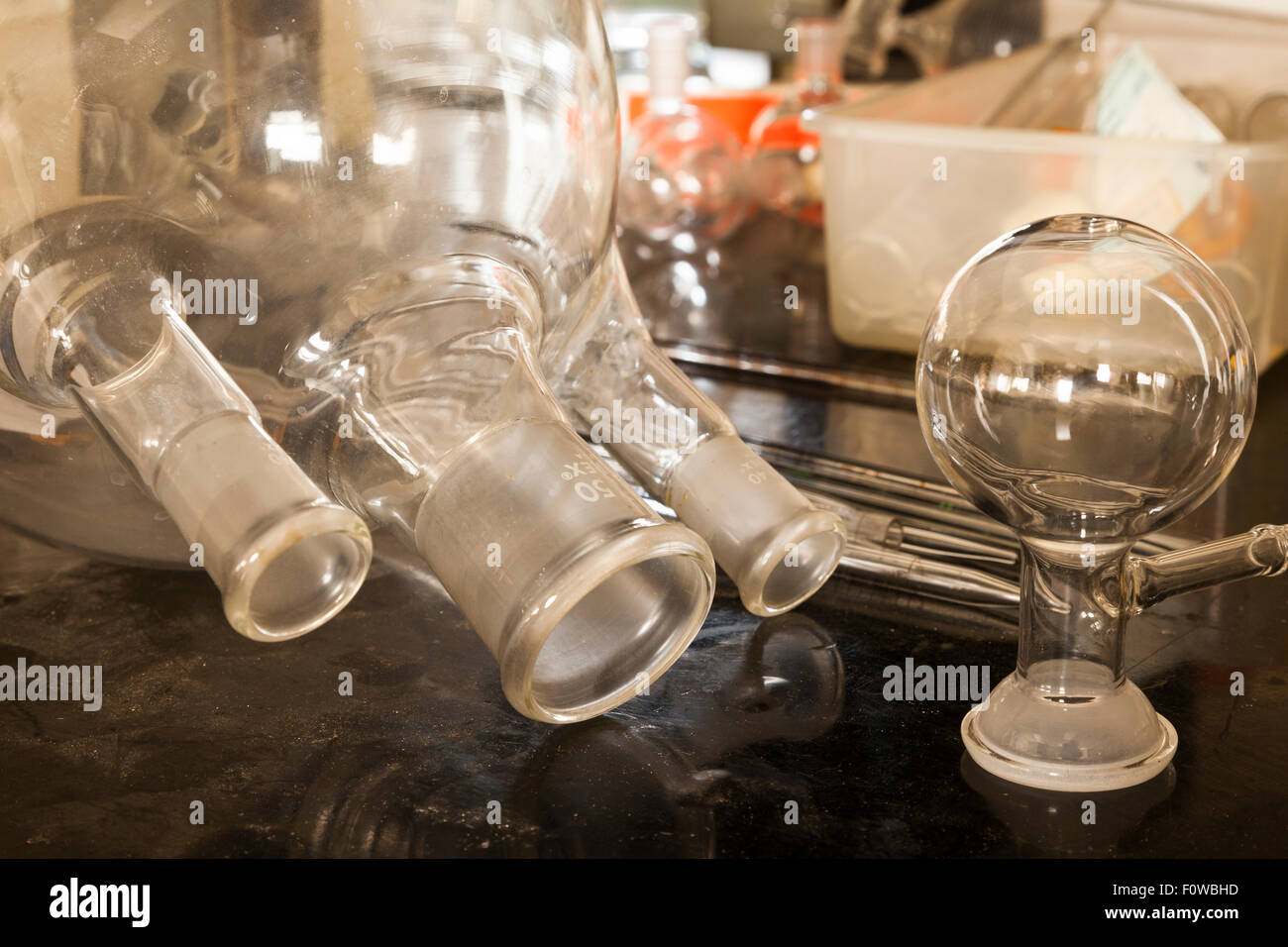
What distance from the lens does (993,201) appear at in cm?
69

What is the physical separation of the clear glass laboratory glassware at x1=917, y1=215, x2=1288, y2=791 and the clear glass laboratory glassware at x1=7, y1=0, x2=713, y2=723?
3.1 inches

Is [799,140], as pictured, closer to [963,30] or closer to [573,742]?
[963,30]

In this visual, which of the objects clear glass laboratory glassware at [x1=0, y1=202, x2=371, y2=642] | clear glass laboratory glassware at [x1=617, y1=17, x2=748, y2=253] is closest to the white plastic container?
clear glass laboratory glassware at [x1=617, y1=17, x2=748, y2=253]

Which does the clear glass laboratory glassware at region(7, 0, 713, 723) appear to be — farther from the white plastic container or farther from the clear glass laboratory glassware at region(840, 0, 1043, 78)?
the clear glass laboratory glassware at region(840, 0, 1043, 78)

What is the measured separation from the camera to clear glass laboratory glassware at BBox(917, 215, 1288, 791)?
0.32 m

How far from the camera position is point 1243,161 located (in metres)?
0.63

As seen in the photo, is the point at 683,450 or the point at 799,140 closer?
the point at 683,450

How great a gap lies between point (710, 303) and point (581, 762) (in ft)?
1.76

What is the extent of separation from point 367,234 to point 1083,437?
0.64 feet

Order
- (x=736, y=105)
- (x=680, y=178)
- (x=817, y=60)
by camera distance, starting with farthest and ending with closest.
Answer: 1. (x=736, y=105)
2. (x=817, y=60)
3. (x=680, y=178)

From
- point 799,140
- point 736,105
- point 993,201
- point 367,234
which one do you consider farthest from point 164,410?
A: point 736,105

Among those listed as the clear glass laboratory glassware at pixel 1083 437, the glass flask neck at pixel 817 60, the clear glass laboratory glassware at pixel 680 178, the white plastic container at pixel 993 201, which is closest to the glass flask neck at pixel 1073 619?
the clear glass laboratory glassware at pixel 1083 437
